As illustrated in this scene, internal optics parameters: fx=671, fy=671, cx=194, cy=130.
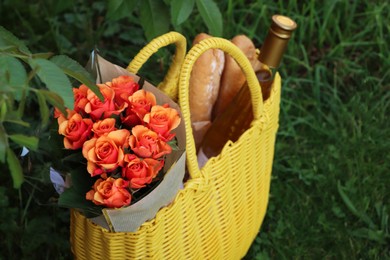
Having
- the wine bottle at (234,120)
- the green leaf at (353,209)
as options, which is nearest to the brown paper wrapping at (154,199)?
the wine bottle at (234,120)

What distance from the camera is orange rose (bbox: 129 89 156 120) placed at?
1.12 m

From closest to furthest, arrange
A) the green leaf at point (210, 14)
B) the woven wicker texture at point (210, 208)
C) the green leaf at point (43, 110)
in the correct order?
the green leaf at point (43, 110) < the woven wicker texture at point (210, 208) < the green leaf at point (210, 14)

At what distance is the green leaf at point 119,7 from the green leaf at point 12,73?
24.3 inches

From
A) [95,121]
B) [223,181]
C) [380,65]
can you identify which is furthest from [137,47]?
[95,121]

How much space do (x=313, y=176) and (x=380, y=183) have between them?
7.3 inches

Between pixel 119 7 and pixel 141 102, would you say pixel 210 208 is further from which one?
pixel 119 7

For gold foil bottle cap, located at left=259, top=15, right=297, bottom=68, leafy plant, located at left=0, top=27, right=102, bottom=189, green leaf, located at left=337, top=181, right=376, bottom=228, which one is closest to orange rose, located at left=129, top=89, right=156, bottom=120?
leafy plant, located at left=0, top=27, right=102, bottom=189

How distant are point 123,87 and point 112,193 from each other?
0.20m

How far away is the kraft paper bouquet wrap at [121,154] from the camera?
3.51 ft

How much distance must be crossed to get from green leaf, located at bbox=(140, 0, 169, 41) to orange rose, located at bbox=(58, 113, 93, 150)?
1.59ft

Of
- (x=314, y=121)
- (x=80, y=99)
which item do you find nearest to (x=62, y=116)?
(x=80, y=99)

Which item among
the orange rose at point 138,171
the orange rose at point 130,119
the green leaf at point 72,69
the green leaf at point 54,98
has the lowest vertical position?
the orange rose at point 138,171

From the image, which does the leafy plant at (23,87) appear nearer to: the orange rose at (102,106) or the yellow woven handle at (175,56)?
the orange rose at (102,106)

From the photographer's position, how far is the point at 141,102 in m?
1.14
